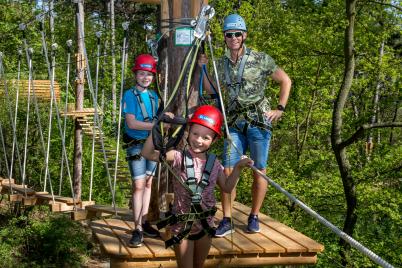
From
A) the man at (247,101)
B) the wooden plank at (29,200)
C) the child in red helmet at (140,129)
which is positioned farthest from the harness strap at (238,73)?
the wooden plank at (29,200)

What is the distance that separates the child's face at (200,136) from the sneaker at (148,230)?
118 centimetres

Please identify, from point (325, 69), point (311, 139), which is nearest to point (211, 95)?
point (325, 69)

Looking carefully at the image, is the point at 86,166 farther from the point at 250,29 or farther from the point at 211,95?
the point at 211,95

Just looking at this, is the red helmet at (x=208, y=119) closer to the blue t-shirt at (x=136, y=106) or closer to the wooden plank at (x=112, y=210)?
the blue t-shirt at (x=136, y=106)

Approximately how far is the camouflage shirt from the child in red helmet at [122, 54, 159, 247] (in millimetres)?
504

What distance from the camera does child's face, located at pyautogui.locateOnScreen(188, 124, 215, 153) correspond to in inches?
102

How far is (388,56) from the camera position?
37.9ft

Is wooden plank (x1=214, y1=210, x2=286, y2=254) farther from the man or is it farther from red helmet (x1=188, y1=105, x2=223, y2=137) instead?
red helmet (x1=188, y1=105, x2=223, y2=137)

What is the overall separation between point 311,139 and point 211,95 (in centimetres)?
1077

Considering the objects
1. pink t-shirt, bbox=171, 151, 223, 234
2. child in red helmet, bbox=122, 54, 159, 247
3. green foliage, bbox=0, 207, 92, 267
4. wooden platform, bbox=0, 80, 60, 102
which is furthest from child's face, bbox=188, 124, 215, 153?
wooden platform, bbox=0, 80, 60, 102

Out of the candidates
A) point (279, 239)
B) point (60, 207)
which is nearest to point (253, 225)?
point (279, 239)

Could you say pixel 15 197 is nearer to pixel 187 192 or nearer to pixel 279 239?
pixel 279 239

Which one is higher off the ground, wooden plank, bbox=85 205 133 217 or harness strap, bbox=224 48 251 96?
harness strap, bbox=224 48 251 96

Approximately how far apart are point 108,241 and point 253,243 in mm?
953
